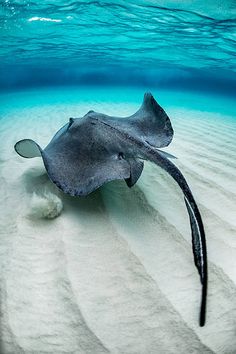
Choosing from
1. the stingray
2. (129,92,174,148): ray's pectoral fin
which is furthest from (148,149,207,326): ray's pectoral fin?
(129,92,174,148): ray's pectoral fin

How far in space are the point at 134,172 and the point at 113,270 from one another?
1053 mm

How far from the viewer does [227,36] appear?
50.4 feet

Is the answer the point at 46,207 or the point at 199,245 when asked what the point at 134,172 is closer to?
the point at 46,207

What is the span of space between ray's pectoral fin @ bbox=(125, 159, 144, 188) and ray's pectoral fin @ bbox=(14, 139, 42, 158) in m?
1.07

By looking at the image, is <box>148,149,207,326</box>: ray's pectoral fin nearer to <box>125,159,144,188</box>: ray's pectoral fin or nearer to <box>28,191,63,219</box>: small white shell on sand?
<box>125,159,144,188</box>: ray's pectoral fin

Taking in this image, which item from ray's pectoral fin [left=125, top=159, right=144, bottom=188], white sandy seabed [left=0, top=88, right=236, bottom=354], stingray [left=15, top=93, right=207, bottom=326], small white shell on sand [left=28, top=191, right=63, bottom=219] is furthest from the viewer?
small white shell on sand [left=28, top=191, right=63, bottom=219]

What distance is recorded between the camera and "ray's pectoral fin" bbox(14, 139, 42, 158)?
2957 millimetres

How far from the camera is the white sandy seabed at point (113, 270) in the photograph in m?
1.69

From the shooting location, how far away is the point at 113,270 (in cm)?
224

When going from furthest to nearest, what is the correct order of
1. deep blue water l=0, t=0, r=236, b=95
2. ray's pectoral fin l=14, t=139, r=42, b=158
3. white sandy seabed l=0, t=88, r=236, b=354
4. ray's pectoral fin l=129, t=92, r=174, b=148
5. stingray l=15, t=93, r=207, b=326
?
1. deep blue water l=0, t=0, r=236, b=95
2. ray's pectoral fin l=129, t=92, r=174, b=148
3. ray's pectoral fin l=14, t=139, r=42, b=158
4. stingray l=15, t=93, r=207, b=326
5. white sandy seabed l=0, t=88, r=236, b=354

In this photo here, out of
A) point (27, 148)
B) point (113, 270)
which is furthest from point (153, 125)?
point (113, 270)

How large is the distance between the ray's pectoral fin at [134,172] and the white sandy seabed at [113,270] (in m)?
0.48

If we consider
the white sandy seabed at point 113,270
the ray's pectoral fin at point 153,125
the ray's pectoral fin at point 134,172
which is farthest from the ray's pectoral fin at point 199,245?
the ray's pectoral fin at point 153,125

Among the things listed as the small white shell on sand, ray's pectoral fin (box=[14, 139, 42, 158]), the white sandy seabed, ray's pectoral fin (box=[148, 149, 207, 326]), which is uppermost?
ray's pectoral fin (box=[14, 139, 42, 158])
